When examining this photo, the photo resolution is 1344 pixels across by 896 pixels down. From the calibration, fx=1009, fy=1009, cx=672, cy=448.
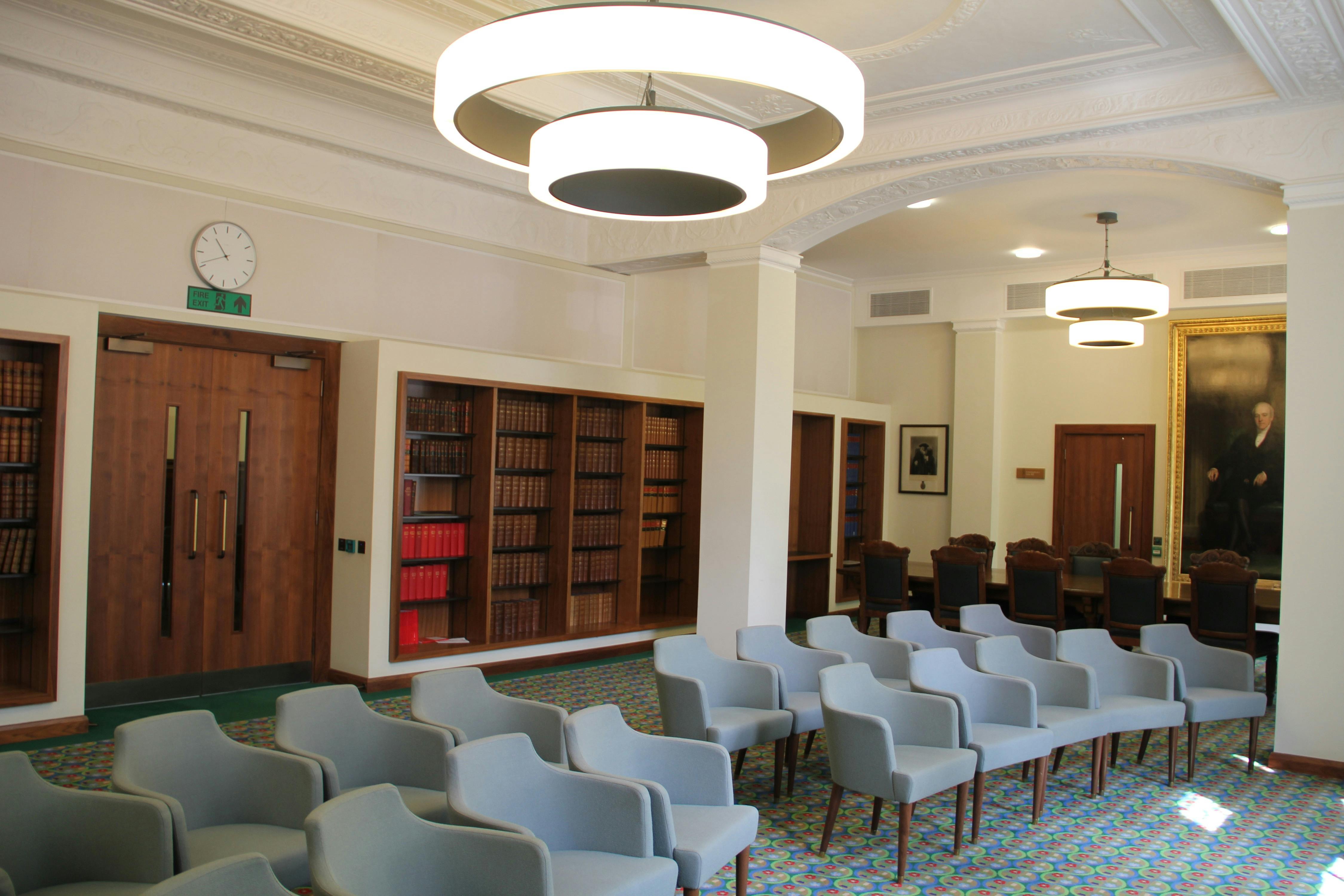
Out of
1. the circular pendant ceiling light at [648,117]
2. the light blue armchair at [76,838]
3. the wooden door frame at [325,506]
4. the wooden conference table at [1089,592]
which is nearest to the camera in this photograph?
the light blue armchair at [76,838]

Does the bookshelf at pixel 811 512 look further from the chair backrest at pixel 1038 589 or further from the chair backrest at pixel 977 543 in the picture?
the chair backrest at pixel 1038 589

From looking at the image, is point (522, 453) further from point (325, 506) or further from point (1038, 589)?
point (1038, 589)

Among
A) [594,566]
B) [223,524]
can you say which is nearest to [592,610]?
[594,566]

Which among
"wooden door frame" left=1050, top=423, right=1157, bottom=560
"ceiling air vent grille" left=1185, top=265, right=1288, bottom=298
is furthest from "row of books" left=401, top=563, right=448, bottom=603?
"ceiling air vent grille" left=1185, top=265, right=1288, bottom=298

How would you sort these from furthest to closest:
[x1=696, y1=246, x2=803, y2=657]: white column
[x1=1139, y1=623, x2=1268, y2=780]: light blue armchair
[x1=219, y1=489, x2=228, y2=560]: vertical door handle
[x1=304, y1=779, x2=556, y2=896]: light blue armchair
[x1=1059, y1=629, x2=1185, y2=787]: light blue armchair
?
[x1=696, y1=246, x2=803, y2=657]: white column < [x1=219, y1=489, x2=228, y2=560]: vertical door handle < [x1=1139, y1=623, x2=1268, y2=780]: light blue armchair < [x1=1059, y1=629, x2=1185, y2=787]: light blue armchair < [x1=304, y1=779, x2=556, y2=896]: light blue armchair

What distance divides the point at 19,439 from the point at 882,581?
7025 millimetres

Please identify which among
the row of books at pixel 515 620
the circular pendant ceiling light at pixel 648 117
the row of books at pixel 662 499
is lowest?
the row of books at pixel 515 620

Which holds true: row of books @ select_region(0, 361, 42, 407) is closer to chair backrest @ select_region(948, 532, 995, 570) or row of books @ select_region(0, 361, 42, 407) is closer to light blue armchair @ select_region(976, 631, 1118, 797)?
light blue armchair @ select_region(976, 631, 1118, 797)

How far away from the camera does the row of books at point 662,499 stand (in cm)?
1016

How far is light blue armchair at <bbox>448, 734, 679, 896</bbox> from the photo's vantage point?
321 cm

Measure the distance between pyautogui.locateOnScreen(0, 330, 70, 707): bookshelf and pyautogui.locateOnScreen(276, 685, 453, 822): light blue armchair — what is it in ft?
9.78

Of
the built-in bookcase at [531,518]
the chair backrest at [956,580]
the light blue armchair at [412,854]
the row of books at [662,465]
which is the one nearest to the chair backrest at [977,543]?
the chair backrest at [956,580]

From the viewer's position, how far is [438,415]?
8.29 m

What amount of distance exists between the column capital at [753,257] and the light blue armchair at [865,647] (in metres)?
3.25
